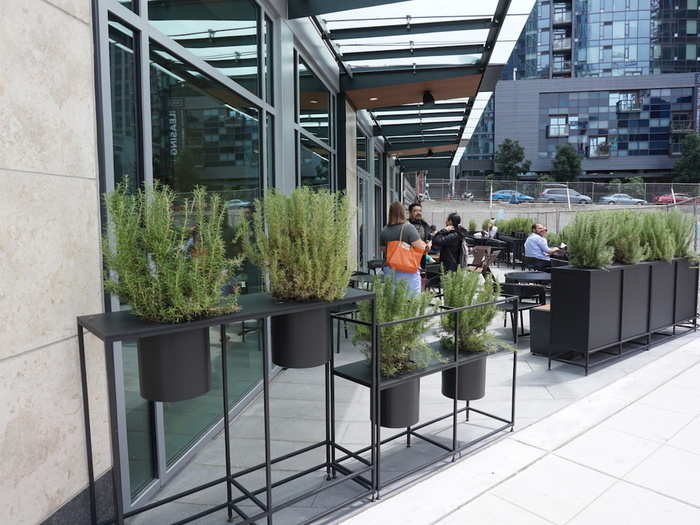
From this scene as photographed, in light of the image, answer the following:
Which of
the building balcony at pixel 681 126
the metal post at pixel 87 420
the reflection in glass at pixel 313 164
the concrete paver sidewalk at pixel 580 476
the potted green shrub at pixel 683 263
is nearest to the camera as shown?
the metal post at pixel 87 420

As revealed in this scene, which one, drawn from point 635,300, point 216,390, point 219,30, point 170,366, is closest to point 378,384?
point 170,366

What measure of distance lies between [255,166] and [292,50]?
170 centimetres

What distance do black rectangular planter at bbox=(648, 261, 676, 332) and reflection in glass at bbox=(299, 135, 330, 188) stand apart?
4164 mm

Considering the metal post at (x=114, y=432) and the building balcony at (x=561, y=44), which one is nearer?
the metal post at (x=114, y=432)

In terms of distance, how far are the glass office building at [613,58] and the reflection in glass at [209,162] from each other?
76.5 metres

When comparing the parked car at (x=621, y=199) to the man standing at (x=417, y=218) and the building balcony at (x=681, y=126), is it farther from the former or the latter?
the building balcony at (x=681, y=126)

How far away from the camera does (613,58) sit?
7538 centimetres

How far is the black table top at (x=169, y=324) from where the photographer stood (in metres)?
2.02

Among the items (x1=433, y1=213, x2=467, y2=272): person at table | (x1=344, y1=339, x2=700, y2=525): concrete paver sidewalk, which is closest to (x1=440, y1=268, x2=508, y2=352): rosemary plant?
(x1=344, y1=339, x2=700, y2=525): concrete paver sidewalk

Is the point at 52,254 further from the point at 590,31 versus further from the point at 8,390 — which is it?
the point at 590,31

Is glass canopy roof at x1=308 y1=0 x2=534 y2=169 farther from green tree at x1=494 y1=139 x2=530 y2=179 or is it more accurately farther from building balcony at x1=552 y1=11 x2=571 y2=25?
building balcony at x1=552 y1=11 x2=571 y2=25

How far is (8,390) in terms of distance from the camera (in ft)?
6.53

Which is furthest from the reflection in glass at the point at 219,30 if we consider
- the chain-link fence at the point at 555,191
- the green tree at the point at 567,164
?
the green tree at the point at 567,164

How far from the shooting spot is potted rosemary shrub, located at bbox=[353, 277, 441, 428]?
124 inches
